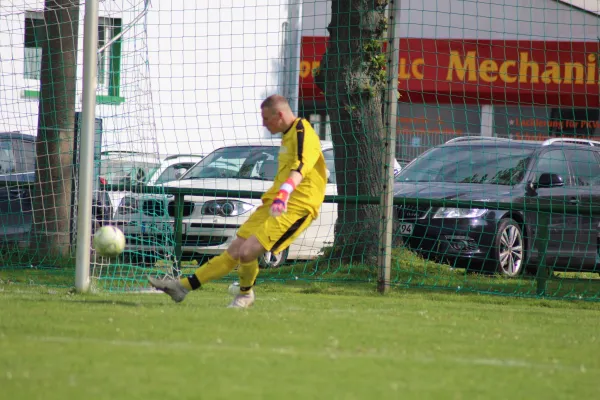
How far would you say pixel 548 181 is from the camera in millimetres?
12977

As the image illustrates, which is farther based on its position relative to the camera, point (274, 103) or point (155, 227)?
point (155, 227)

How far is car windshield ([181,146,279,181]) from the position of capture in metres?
13.9

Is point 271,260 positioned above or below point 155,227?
below

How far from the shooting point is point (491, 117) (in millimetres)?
24469

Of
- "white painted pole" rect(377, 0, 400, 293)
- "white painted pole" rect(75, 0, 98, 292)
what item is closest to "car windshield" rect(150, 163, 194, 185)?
"white painted pole" rect(377, 0, 400, 293)

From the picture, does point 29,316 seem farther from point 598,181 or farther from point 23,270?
point 598,181

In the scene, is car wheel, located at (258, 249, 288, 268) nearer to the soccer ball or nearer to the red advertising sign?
the soccer ball

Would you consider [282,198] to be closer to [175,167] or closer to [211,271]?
[211,271]

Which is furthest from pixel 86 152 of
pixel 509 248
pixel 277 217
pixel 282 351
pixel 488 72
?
pixel 488 72

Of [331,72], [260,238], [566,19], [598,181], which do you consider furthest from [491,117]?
[260,238]

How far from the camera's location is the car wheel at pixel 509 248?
493 inches

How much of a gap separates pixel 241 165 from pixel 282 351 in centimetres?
838

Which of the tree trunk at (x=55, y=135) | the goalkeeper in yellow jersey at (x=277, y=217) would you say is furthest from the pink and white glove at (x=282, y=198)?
the tree trunk at (x=55, y=135)

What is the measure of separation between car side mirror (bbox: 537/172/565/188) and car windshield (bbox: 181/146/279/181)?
3498 millimetres
